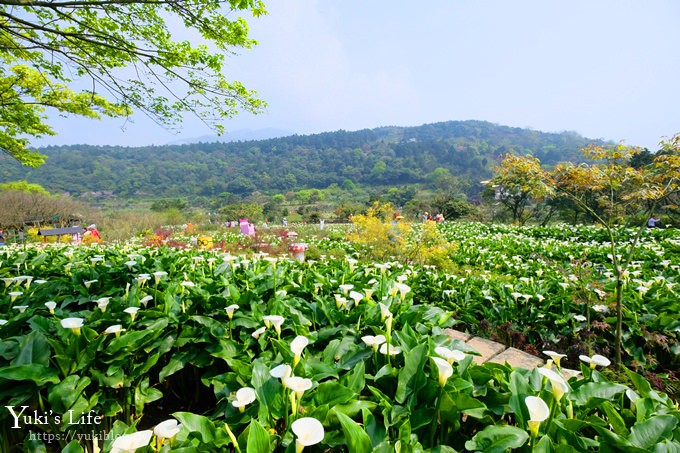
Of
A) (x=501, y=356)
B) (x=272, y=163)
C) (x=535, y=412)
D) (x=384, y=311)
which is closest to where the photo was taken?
(x=535, y=412)

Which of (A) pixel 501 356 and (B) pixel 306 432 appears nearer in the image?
(B) pixel 306 432

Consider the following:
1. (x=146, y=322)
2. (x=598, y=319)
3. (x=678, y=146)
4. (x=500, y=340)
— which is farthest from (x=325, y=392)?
(x=678, y=146)

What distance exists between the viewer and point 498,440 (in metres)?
0.99

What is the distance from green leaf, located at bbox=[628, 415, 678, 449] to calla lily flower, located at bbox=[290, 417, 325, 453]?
Answer: 0.98 m

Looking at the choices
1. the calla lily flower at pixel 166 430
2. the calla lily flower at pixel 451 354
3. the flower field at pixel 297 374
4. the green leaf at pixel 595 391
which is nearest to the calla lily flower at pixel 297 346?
the flower field at pixel 297 374

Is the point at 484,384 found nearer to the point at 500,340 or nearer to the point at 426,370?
the point at 426,370

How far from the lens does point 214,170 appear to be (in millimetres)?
73375

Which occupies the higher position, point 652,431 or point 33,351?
point 33,351

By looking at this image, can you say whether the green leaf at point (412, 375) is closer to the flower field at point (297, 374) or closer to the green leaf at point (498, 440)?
the flower field at point (297, 374)

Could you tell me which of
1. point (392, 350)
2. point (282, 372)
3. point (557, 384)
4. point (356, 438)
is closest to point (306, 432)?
point (356, 438)

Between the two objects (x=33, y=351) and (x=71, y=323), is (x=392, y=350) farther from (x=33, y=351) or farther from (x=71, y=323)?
(x=33, y=351)

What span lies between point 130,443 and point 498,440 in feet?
3.46

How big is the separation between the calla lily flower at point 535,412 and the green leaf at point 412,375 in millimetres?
372

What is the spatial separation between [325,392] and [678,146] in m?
4.18
